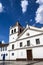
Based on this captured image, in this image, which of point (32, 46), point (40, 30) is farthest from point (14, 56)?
point (40, 30)

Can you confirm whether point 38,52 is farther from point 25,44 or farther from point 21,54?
point 21,54

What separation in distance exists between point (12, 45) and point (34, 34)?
967 centimetres

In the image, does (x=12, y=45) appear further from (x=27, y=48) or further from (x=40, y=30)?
(x=40, y=30)

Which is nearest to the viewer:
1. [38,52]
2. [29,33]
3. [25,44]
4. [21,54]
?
[38,52]

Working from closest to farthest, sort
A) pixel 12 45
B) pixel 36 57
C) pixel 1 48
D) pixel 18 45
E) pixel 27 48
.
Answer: pixel 36 57 < pixel 27 48 < pixel 18 45 < pixel 12 45 < pixel 1 48

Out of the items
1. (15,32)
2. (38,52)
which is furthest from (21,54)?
(15,32)

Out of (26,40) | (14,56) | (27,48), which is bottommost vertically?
(14,56)

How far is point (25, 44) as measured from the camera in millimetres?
28094

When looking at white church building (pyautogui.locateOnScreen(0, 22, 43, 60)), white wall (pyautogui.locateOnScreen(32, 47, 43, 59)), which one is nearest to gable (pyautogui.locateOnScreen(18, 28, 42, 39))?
white church building (pyautogui.locateOnScreen(0, 22, 43, 60))

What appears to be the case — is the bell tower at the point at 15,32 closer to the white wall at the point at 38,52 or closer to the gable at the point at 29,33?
the gable at the point at 29,33

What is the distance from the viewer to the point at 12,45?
107 feet

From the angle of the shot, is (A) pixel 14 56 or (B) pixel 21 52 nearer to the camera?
(B) pixel 21 52

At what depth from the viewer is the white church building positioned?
2503cm

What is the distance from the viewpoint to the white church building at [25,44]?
82.1 feet
